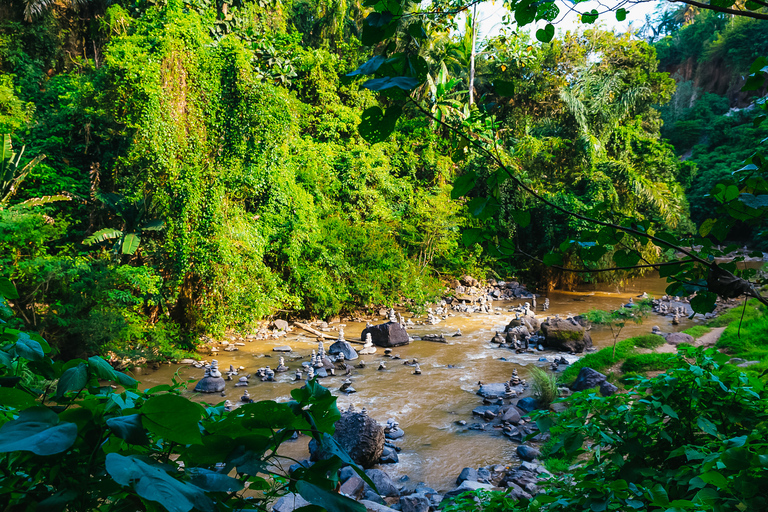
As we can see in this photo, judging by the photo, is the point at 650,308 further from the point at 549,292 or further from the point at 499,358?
the point at 499,358

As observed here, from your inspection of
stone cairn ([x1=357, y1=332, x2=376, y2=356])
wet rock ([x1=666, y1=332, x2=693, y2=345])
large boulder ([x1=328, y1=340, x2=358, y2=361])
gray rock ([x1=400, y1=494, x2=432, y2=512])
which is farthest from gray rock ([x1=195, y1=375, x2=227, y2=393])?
wet rock ([x1=666, y1=332, x2=693, y2=345])

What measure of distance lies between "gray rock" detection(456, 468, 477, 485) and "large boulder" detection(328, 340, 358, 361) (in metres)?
4.04

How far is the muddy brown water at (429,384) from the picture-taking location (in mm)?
4691

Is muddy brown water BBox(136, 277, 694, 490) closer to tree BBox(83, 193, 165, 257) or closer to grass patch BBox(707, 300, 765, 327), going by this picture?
grass patch BBox(707, 300, 765, 327)

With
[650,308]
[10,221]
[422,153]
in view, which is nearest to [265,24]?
[422,153]

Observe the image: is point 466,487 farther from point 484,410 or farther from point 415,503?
point 484,410

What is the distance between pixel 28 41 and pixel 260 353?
11.4 m

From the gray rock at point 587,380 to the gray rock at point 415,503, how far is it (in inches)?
124

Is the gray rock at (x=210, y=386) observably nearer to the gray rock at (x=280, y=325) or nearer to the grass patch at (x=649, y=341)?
the gray rock at (x=280, y=325)

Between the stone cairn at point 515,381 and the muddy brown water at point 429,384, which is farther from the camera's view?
the stone cairn at point 515,381

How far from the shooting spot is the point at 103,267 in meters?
6.89

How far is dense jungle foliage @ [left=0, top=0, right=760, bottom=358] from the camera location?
23.1 feet

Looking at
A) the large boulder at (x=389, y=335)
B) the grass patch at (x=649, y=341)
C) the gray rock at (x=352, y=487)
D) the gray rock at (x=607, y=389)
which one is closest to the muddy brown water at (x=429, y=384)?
the large boulder at (x=389, y=335)

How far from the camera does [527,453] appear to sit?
4551 mm
